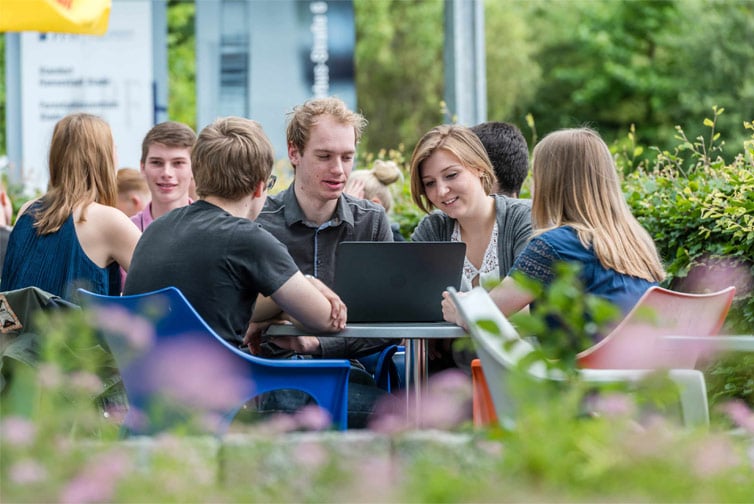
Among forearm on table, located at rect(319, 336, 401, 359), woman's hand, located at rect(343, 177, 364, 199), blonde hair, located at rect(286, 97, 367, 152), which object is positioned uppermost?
blonde hair, located at rect(286, 97, 367, 152)

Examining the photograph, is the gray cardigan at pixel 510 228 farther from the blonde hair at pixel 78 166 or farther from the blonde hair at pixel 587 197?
the blonde hair at pixel 78 166

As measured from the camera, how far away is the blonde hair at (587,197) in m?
3.56

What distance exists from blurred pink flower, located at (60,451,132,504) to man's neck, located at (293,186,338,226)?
270cm

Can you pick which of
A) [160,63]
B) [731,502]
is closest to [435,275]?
[731,502]

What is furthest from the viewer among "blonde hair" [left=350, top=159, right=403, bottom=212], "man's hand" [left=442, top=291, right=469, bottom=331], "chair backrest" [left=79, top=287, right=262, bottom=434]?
"blonde hair" [left=350, top=159, right=403, bottom=212]

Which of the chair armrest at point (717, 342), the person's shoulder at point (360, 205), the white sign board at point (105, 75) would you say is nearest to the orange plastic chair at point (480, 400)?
the chair armrest at point (717, 342)

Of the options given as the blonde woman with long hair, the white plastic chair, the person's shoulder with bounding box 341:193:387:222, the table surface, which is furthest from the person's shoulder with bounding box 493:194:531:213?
the white plastic chair

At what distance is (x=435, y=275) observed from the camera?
3607 millimetres

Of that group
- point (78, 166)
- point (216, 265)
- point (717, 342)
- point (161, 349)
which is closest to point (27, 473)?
point (161, 349)

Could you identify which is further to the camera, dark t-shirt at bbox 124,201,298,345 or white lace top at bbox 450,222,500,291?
white lace top at bbox 450,222,500,291

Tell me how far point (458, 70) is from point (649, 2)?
2452 centimetres

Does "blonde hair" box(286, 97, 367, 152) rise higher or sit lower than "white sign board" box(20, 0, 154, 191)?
lower

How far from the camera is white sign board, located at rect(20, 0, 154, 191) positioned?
1146 cm

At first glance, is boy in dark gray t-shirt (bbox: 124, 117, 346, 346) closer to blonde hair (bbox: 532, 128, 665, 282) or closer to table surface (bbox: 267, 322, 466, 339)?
table surface (bbox: 267, 322, 466, 339)
